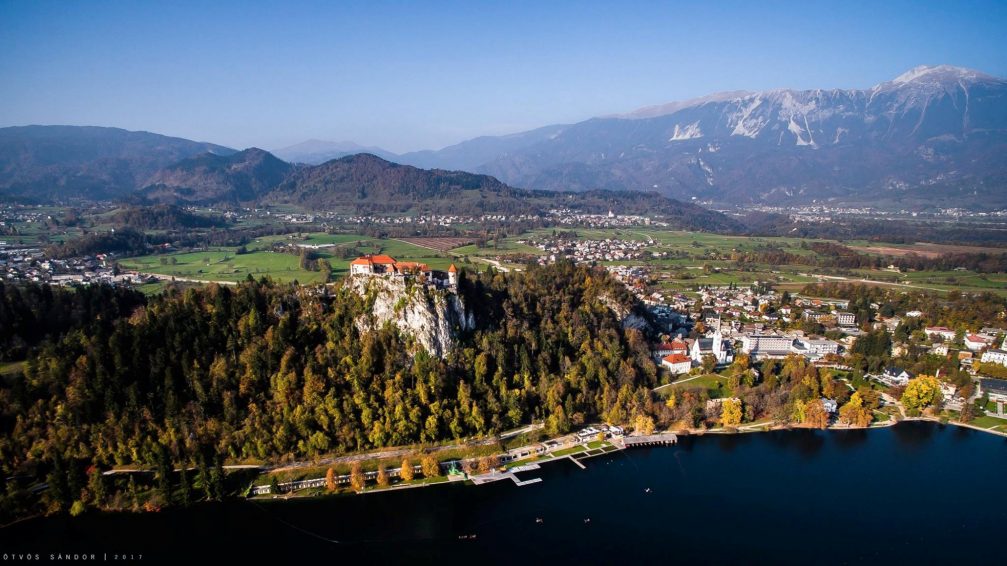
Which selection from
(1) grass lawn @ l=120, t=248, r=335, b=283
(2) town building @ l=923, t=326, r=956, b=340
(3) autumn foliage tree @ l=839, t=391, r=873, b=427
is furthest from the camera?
(1) grass lawn @ l=120, t=248, r=335, b=283

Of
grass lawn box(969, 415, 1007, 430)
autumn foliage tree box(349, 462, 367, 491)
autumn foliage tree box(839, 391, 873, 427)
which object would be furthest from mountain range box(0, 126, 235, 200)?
grass lawn box(969, 415, 1007, 430)

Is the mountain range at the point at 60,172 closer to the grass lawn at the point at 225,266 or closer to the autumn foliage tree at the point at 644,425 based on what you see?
the grass lawn at the point at 225,266

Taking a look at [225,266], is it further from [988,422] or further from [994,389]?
[994,389]

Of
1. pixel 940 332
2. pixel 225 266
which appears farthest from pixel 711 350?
pixel 225 266

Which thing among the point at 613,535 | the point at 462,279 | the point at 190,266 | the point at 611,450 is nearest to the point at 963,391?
the point at 611,450

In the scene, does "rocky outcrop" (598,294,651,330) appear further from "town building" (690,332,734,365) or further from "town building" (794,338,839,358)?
"town building" (794,338,839,358)

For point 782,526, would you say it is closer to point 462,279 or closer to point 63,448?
point 462,279
